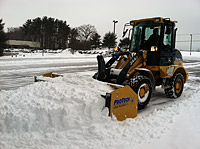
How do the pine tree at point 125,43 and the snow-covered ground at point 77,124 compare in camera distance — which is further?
the pine tree at point 125,43

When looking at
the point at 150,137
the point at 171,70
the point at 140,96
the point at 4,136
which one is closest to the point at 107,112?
the point at 150,137

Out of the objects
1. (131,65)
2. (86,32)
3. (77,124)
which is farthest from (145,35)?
(86,32)

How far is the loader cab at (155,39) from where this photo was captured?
590cm

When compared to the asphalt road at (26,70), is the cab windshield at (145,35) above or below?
above

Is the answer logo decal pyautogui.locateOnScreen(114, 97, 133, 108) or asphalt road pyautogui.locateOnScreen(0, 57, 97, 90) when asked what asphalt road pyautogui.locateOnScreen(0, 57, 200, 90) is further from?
logo decal pyautogui.locateOnScreen(114, 97, 133, 108)

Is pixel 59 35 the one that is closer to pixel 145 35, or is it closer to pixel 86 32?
pixel 86 32

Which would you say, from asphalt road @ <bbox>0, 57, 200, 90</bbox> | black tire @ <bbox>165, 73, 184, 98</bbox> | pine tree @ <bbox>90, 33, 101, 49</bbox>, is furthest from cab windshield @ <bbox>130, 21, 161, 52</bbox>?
pine tree @ <bbox>90, 33, 101, 49</bbox>

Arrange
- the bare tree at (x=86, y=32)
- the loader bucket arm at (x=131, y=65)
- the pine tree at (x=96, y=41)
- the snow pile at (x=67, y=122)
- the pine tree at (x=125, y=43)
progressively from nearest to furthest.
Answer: the snow pile at (x=67, y=122) → the loader bucket arm at (x=131, y=65) → the pine tree at (x=125, y=43) → the pine tree at (x=96, y=41) → the bare tree at (x=86, y=32)

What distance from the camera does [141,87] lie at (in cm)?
509

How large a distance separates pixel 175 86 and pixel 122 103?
2872 mm

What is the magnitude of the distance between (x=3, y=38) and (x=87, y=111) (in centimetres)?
3235

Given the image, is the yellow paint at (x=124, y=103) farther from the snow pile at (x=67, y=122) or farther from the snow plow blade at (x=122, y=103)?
the snow pile at (x=67, y=122)

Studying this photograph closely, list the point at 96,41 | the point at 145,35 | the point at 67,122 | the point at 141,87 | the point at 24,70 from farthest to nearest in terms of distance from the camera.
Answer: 1. the point at 96,41
2. the point at 24,70
3. the point at 145,35
4. the point at 141,87
5. the point at 67,122

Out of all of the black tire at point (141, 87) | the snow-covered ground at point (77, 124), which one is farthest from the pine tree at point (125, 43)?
the snow-covered ground at point (77, 124)
